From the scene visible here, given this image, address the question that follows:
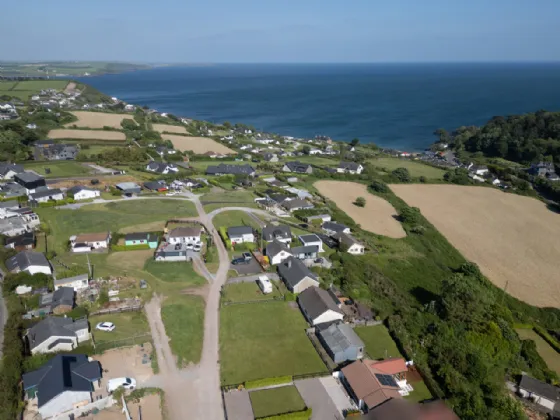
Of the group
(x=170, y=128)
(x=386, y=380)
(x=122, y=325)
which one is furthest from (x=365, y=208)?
(x=170, y=128)

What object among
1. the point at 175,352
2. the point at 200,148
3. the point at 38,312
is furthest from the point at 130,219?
the point at 200,148

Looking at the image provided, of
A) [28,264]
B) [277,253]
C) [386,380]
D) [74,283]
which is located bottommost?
[386,380]

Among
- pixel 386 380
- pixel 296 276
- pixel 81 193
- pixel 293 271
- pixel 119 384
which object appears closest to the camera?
pixel 119 384

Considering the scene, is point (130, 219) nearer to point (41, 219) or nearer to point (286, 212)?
point (41, 219)

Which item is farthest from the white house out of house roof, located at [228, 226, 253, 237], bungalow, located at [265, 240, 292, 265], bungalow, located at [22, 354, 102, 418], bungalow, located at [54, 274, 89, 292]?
bungalow, located at [22, 354, 102, 418]

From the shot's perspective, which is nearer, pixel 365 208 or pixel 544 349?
pixel 544 349

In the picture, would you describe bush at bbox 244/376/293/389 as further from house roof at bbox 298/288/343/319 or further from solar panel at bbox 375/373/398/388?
house roof at bbox 298/288/343/319

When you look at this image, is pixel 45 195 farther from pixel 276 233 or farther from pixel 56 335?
pixel 56 335
